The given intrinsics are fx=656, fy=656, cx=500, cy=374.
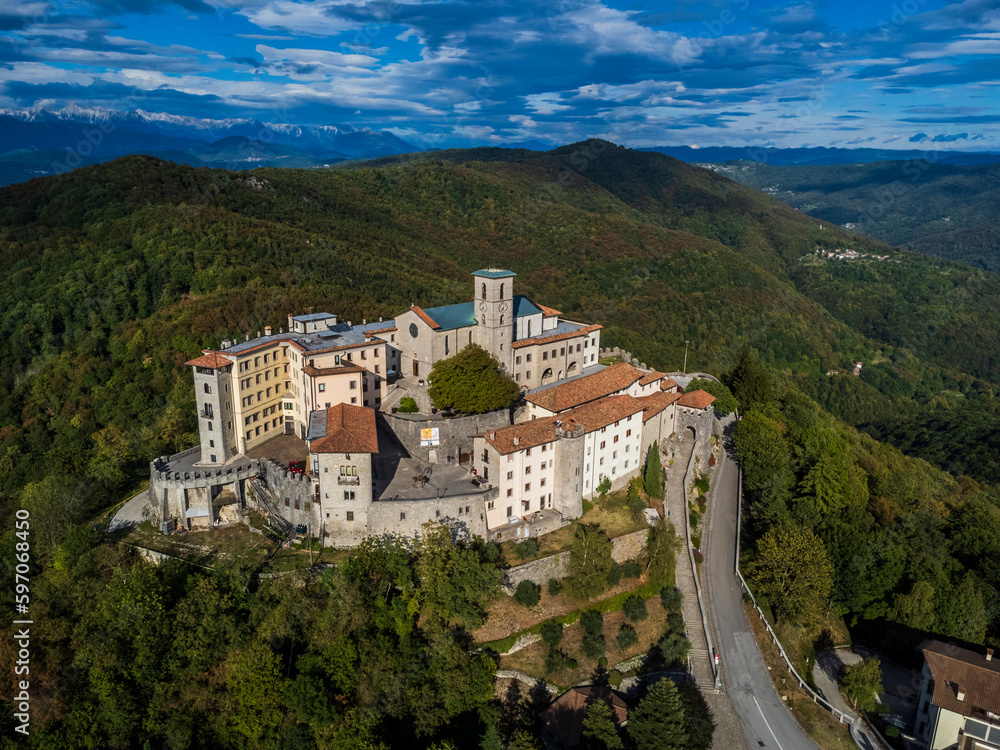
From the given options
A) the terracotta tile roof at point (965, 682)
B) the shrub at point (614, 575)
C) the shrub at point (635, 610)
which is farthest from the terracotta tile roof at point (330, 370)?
the terracotta tile roof at point (965, 682)

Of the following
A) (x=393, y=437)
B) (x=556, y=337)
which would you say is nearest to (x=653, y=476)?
(x=556, y=337)

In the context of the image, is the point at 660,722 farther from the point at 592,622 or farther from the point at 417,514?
the point at 417,514

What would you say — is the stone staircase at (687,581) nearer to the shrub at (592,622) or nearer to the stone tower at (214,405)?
the shrub at (592,622)

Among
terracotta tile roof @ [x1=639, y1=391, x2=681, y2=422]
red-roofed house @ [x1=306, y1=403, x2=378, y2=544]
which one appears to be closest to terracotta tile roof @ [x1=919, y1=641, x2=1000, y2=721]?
terracotta tile roof @ [x1=639, y1=391, x2=681, y2=422]

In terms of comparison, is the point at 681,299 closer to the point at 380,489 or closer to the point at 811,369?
the point at 811,369

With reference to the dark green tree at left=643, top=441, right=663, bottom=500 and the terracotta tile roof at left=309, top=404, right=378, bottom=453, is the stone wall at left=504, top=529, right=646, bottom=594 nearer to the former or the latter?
the dark green tree at left=643, top=441, right=663, bottom=500

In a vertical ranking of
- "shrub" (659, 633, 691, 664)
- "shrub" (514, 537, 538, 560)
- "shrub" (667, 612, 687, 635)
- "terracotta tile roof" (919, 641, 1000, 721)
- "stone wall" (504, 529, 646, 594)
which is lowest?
"terracotta tile roof" (919, 641, 1000, 721)
